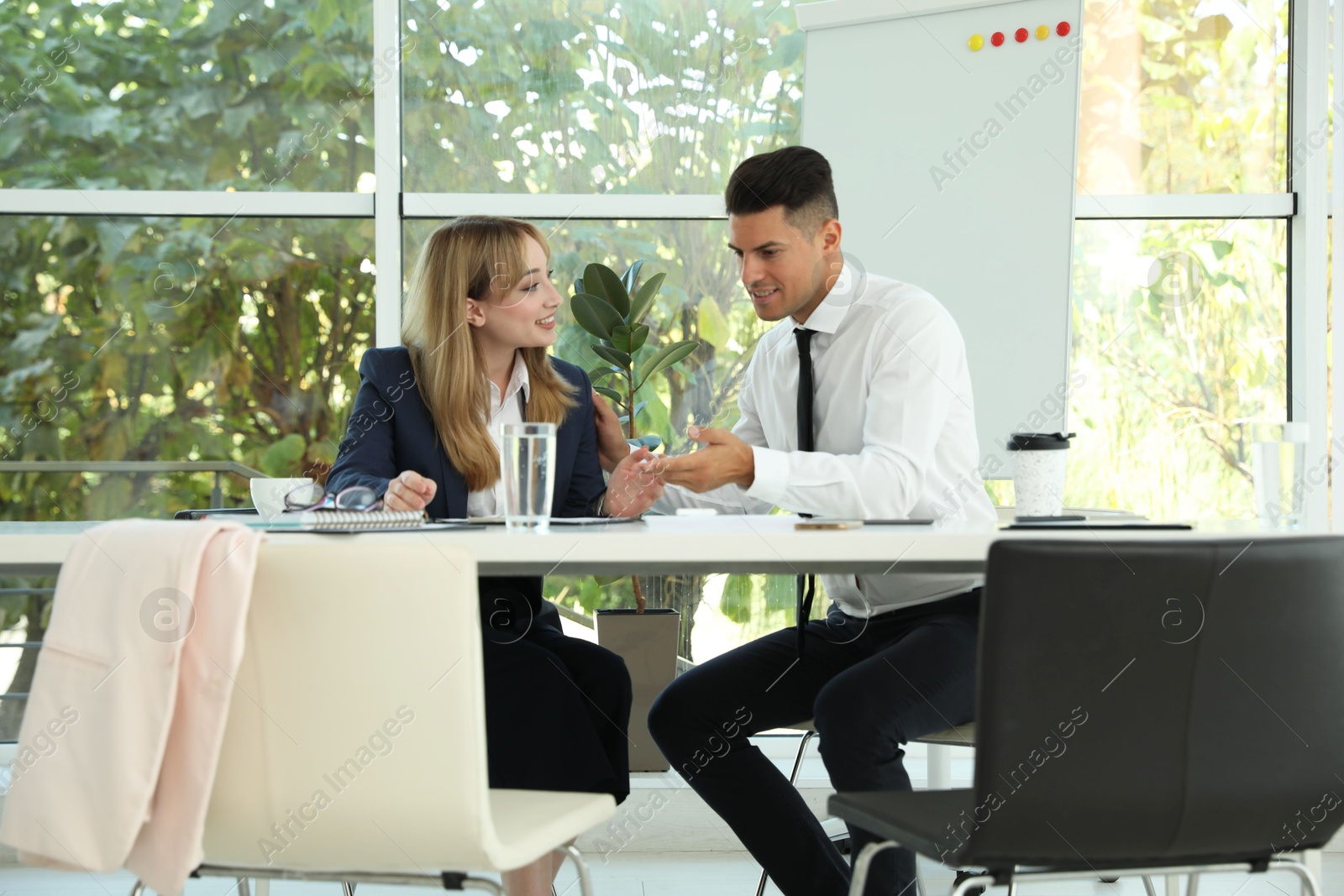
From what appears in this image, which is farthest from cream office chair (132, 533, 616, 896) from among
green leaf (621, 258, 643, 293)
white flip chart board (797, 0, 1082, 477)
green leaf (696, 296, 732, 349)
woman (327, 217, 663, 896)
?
green leaf (696, 296, 732, 349)

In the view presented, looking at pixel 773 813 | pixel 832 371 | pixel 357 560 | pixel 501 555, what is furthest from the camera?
pixel 832 371

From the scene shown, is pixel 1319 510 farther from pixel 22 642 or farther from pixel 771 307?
pixel 22 642

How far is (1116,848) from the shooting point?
1.08 m

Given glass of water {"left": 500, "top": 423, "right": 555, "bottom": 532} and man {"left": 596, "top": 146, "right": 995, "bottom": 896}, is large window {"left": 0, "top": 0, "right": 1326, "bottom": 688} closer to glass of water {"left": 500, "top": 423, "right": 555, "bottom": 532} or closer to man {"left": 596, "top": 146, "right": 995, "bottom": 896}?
man {"left": 596, "top": 146, "right": 995, "bottom": 896}

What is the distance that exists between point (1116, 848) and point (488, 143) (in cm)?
274

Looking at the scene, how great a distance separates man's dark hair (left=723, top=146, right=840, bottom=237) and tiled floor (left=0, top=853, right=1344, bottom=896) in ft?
4.63

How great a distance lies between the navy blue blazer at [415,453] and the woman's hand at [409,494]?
26 cm

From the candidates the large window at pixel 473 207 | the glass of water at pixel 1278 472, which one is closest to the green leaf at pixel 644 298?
the large window at pixel 473 207

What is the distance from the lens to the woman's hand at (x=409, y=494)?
1.52 metres

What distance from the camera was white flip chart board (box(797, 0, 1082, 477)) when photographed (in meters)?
3.04

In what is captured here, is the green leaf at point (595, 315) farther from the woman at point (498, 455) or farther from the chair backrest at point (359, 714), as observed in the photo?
the chair backrest at point (359, 714)

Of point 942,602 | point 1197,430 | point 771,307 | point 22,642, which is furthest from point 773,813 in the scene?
point 22,642

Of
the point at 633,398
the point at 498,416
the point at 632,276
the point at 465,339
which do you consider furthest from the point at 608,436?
the point at 632,276

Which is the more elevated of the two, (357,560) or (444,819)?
(357,560)
